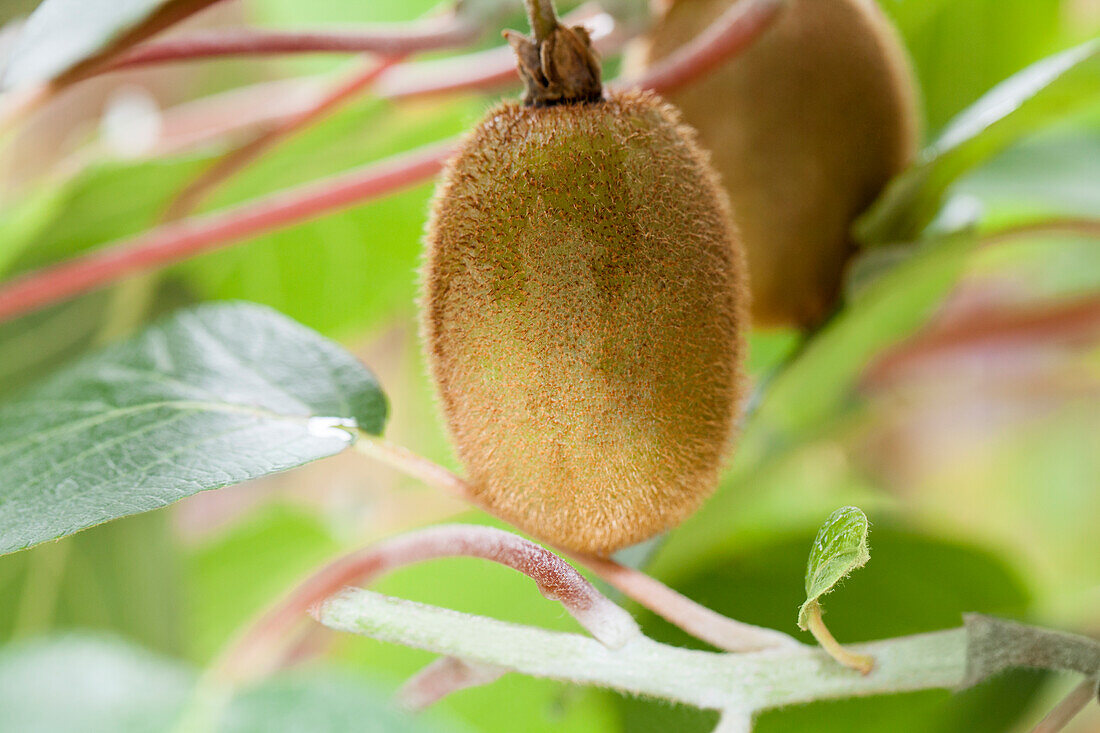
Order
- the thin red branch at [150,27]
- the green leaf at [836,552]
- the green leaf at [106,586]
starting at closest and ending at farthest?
the green leaf at [836,552], the thin red branch at [150,27], the green leaf at [106,586]

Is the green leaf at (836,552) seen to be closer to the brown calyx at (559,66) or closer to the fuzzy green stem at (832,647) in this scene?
the fuzzy green stem at (832,647)

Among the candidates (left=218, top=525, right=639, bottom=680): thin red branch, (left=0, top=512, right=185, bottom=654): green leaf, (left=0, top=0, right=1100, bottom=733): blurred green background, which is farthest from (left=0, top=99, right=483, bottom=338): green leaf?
(left=218, top=525, right=639, bottom=680): thin red branch

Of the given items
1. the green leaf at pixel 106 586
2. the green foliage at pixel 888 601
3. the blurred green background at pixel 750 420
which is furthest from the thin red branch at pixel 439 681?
the green leaf at pixel 106 586

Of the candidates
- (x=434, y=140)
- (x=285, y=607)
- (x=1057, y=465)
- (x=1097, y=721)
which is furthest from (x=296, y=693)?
(x=1057, y=465)

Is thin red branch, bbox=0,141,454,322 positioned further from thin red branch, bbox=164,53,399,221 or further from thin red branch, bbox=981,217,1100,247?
thin red branch, bbox=981,217,1100,247

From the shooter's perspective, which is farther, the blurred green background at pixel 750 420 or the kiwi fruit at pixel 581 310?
the blurred green background at pixel 750 420

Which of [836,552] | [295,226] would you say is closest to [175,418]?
[836,552]
